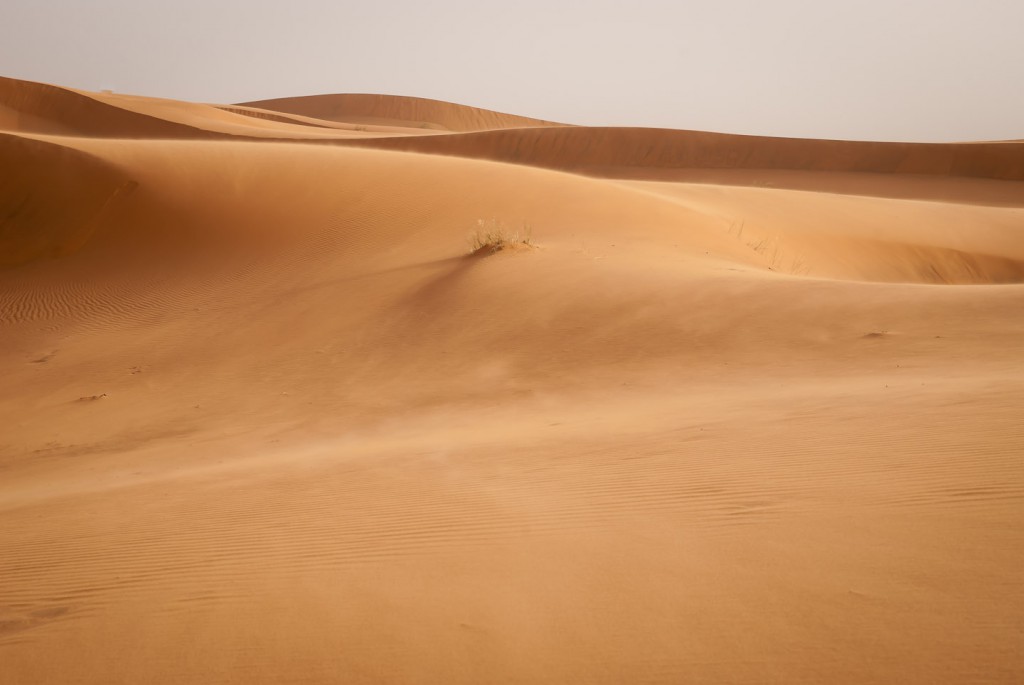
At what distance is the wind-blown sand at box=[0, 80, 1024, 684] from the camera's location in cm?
288

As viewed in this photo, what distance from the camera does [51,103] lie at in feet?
128

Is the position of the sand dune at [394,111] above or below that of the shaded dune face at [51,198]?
above

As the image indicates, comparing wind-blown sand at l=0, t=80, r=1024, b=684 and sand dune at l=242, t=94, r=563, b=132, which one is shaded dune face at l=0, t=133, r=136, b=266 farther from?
sand dune at l=242, t=94, r=563, b=132

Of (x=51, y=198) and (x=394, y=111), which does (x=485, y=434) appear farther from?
(x=394, y=111)

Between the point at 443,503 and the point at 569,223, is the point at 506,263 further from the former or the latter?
the point at 443,503

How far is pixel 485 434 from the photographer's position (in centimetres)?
602

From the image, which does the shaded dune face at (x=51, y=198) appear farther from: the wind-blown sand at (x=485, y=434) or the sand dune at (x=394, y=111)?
A: the sand dune at (x=394, y=111)

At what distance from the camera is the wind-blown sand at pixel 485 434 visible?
2875 mm

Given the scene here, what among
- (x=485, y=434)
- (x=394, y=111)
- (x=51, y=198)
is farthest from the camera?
(x=394, y=111)

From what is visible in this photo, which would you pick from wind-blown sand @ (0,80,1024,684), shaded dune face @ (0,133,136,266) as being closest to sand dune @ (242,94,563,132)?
shaded dune face @ (0,133,136,266)

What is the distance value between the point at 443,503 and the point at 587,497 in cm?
75

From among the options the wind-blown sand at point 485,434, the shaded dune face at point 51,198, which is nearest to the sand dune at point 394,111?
Result: the shaded dune face at point 51,198

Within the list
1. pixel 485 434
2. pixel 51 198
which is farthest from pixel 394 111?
pixel 485 434

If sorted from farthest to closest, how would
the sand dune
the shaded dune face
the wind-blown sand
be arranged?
1. the sand dune
2. the shaded dune face
3. the wind-blown sand
